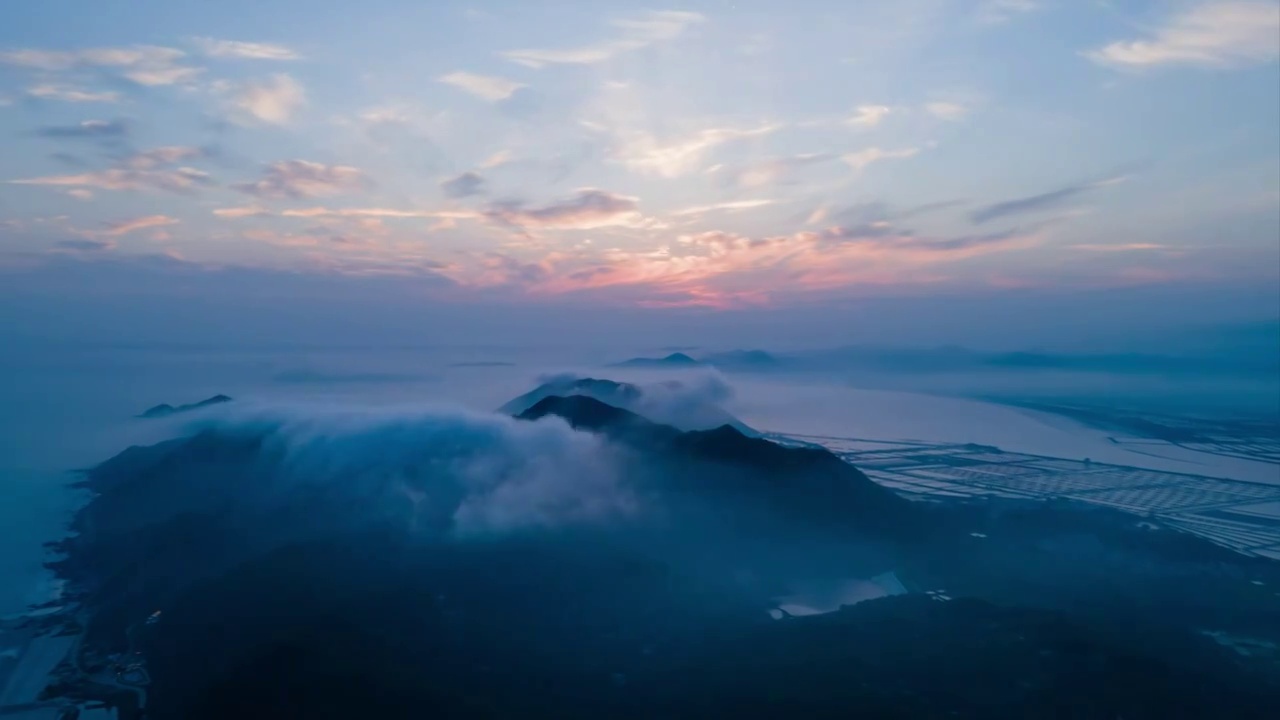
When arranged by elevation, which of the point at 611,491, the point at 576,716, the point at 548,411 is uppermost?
the point at 548,411

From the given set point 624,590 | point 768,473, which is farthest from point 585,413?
point 624,590

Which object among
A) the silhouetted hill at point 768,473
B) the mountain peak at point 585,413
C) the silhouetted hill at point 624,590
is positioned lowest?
the silhouetted hill at point 624,590

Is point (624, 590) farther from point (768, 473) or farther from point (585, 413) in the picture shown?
point (585, 413)

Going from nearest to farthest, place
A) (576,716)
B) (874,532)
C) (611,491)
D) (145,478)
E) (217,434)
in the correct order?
1. (576,716)
2. (874,532)
3. (611,491)
4. (145,478)
5. (217,434)

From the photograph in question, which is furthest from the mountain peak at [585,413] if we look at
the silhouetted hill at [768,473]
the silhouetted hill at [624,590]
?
the silhouetted hill at [624,590]

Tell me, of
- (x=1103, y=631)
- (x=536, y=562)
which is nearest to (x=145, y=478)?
(x=536, y=562)

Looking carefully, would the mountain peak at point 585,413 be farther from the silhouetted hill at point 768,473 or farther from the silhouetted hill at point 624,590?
the silhouetted hill at point 624,590

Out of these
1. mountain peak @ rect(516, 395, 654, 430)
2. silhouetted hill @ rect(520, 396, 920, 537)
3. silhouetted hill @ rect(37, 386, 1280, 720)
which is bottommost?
silhouetted hill @ rect(37, 386, 1280, 720)

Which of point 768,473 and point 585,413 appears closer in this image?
point 768,473

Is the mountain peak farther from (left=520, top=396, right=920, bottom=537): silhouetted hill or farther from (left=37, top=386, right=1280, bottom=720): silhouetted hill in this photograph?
(left=37, top=386, right=1280, bottom=720): silhouetted hill

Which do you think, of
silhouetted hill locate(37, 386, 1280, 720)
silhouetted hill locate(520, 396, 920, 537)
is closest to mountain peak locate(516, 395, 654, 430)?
silhouetted hill locate(520, 396, 920, 537)

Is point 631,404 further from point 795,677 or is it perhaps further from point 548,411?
point 795,677
